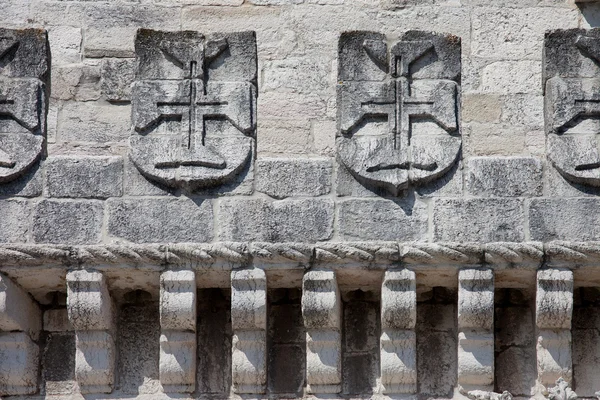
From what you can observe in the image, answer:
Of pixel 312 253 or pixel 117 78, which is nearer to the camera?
pixel 312 253

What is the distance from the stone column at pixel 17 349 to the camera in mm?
8188

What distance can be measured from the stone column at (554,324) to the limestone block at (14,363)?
85.4 inches

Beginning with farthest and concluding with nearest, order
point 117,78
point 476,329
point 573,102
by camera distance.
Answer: point 117,78 < point 573,102 < point 476,329

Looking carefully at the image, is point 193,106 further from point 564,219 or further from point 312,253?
point 564,219

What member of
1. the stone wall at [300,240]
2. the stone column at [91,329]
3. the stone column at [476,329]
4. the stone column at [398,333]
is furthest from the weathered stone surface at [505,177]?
the stone column at [91,329]

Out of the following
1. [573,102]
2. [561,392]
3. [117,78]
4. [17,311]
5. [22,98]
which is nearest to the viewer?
[561,392]

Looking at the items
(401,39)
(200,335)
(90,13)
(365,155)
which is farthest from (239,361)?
(90,13)

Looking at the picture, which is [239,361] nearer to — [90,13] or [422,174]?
[422,174]

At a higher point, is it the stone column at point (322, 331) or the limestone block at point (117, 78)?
the limestone block at point (117, 78)

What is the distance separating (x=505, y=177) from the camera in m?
8.18

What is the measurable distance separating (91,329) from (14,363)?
1.20ft

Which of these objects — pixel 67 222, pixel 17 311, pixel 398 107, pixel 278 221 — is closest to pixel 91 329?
pixel 17 311

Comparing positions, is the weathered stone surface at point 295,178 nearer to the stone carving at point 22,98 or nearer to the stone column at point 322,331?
the stone column at point 322,331

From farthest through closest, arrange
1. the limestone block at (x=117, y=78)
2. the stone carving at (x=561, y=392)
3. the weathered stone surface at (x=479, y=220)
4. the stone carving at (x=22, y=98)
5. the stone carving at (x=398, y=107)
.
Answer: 1. the limestone block at (x=117, y=78)
2. the stone carving at (x=22, y=98)
3. the stone carving at (x=398, y=107)
4. the weathered stone surface at (x=479, y=220)
5. the stone carving at (x=561, y=392)
